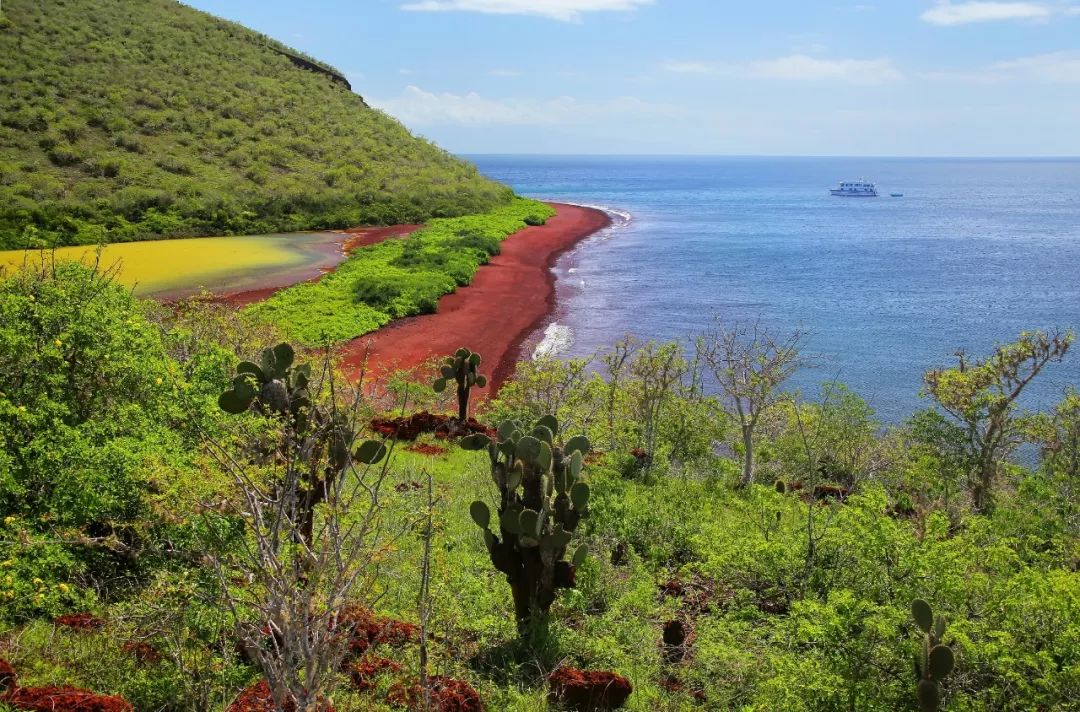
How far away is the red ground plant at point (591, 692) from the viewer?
Result: 24.0 feet

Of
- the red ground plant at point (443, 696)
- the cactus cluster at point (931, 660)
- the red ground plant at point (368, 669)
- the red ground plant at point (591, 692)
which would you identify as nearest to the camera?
the cactus cluster at point (931, 660)

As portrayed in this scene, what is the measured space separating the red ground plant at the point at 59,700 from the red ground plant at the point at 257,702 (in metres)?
0.75

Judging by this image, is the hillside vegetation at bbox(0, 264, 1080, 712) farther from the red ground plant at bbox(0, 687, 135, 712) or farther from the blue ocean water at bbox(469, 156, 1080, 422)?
the blue ocean water at bbox(469, 156, 1080, 422)

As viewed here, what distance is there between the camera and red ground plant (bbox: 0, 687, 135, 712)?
5812 millimetres

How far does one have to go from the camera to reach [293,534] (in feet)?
23.2

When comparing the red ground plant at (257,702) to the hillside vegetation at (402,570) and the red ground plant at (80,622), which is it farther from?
the red ground plant at (80,622)

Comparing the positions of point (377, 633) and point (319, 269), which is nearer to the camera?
point (377, 633)

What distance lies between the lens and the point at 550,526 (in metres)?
9.10

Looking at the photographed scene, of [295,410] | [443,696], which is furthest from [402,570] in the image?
[443,696]

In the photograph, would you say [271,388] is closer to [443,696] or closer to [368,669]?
[368,669]

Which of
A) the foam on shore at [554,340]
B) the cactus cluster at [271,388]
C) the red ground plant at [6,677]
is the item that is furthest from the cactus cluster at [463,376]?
the red ground plant at [6,677]

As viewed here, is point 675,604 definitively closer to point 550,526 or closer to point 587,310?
point 550,526

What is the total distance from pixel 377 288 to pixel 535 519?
25.4 metres

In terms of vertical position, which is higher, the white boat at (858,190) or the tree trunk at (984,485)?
the white boat at (858,190)
